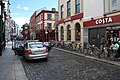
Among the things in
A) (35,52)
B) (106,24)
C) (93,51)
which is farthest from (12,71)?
(106,24)

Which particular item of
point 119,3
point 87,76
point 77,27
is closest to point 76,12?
point 77,27

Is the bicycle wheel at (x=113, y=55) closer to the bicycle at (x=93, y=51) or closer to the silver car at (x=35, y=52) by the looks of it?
the bicycle at (x=93, y=51)

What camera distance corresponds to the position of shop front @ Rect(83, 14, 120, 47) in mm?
17639

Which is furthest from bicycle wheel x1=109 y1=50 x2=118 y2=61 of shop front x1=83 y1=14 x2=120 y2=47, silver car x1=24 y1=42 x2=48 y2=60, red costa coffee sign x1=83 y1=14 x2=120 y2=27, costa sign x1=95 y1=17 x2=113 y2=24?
costa sign x1=95 y1=17 x2=113 y2=24

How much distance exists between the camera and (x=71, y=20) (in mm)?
26906

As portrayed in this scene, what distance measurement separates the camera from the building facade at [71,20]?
973 inches

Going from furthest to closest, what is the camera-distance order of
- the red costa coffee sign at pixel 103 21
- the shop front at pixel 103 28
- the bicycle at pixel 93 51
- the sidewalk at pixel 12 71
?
the shop front at pixel 103 28 → the red costa coffee sign at pixel 103 21 → the bicycle at pixel 93 51 → the sidewalk at pixel 12 71

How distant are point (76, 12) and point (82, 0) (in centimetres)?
236

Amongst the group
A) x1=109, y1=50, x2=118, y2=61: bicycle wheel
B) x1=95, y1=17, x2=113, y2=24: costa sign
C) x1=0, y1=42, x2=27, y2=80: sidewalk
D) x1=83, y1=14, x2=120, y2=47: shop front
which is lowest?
x1=0, y1=42, x2=27, y2=80: sidewalk

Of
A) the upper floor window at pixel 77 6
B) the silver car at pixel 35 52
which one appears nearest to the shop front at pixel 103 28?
the upper floor window at pixel 77 6

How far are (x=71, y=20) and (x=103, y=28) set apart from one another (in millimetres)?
7930

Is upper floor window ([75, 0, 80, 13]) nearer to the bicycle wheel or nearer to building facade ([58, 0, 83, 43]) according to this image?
building facade ([58, 0, 83, 43])

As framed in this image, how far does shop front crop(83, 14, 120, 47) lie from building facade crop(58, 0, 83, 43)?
1.91 meters

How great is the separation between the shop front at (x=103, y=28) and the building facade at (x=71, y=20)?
1.91m
